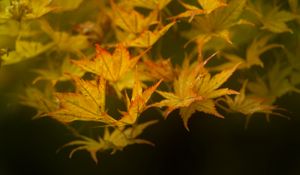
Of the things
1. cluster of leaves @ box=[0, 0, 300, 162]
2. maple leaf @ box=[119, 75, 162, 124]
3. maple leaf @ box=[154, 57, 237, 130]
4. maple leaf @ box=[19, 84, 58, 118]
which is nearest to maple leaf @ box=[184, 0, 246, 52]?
cluster of leaves @ box=[0, 0, 300, 162]

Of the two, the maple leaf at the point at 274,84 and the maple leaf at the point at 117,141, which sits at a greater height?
the maple leaf at the point at 274,84

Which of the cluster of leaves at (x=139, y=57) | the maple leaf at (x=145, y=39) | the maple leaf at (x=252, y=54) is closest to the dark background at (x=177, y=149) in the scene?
the cluster of leaves at (x=139, y=57)

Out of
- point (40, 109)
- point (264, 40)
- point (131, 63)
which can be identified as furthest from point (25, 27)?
point (264, 40)

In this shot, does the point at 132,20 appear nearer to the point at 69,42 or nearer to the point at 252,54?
the point at 69,42

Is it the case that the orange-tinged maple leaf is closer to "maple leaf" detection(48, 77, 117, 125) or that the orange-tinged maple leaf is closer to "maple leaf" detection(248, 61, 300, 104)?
"maple leaf" detection(48, 77, 117, 125)

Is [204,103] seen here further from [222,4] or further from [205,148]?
[205,148]

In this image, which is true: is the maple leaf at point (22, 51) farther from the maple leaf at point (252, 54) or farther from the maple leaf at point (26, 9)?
the maple leaf at point (252, 54)

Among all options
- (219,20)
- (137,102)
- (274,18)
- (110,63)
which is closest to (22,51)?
(110,63)
